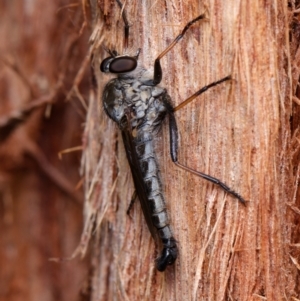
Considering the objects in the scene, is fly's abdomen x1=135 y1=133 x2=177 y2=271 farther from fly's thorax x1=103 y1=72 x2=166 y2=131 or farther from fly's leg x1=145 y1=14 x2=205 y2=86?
fly's leg x1=145 y1=14 x2=205 y2=86

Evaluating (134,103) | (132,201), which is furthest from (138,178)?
(134,103)

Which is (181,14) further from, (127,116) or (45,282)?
(45,282)

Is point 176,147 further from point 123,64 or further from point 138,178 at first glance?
point 123,64

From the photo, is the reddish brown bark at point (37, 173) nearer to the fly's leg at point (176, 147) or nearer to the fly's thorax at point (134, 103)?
the fly's thorax at point (134, 103)

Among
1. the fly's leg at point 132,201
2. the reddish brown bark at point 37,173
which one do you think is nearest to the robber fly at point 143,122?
the fly's leg at point 132,201

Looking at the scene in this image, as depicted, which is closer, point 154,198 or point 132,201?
point 154,198

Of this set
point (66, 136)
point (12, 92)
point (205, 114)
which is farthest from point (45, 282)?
point (205, 114)

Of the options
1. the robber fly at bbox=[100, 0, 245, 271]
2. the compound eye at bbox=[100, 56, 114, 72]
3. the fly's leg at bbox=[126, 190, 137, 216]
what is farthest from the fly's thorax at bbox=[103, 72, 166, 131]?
the fly's leg at bbox=[126, 190, 137, 216]

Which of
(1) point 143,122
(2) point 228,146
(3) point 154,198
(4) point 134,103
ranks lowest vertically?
(3) point 154,198
